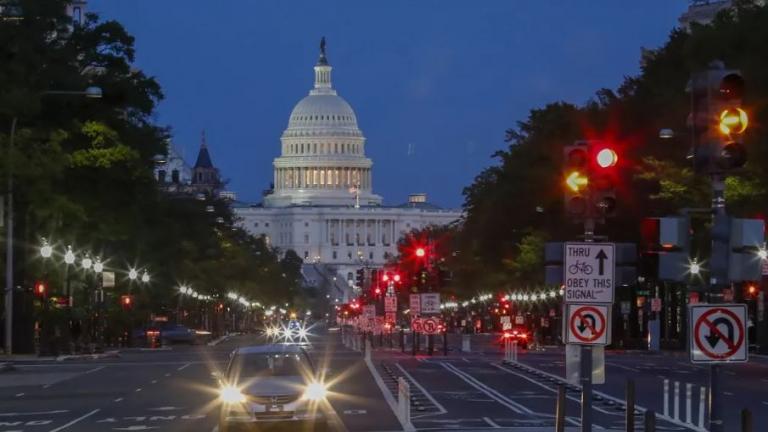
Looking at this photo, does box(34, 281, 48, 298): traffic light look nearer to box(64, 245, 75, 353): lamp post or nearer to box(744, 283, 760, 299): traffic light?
box(64, 245, 75, 353): lamp post

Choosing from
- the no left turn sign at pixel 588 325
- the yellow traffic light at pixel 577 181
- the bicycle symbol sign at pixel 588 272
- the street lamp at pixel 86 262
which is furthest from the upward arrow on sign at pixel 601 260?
the street lamp at pixel 86 262

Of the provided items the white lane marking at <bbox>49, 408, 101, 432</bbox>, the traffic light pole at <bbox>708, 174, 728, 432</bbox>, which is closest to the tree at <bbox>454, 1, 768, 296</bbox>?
the white lane marking at <bbox>49, 408, 101, 432</bbox>

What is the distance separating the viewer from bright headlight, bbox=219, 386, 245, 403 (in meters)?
28.2

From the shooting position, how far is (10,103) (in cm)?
6594

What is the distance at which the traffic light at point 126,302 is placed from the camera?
90938mm

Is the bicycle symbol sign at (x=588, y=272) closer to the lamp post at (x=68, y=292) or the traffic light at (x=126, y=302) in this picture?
the lamp post at (x=68, y=292)

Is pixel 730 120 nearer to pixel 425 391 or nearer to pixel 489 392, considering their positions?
pixel 489 392

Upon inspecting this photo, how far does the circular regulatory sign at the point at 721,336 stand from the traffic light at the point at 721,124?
1.47 m

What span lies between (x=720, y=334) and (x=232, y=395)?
11285 mm

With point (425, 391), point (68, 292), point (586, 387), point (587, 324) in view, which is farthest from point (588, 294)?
point (68, 292)

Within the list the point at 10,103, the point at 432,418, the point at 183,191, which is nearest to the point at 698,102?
the point at 432,418

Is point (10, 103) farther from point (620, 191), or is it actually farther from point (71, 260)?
point (620, 191)

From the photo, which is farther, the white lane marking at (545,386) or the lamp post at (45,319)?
the lamp post at (45,319)

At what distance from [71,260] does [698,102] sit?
59632 millimetres
